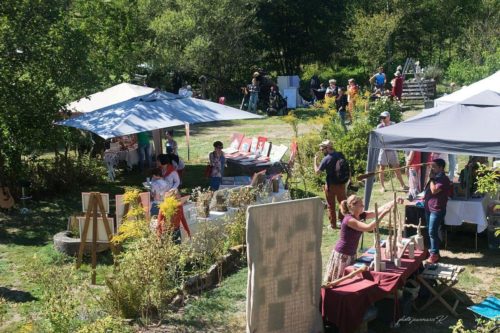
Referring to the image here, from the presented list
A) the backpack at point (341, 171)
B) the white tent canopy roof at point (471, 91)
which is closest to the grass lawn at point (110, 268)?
the backpack at point (341, 171)

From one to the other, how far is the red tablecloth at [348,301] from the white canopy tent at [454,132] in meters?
3.29

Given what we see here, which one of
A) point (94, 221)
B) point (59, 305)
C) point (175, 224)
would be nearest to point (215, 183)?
point (175, 224)

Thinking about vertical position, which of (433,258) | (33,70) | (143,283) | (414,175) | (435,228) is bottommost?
(433,258)

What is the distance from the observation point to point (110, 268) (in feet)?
30.0

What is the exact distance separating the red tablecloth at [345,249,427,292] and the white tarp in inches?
23.8

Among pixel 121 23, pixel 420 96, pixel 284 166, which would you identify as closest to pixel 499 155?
pixel 284 166

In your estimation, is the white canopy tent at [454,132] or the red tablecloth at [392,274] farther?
the white canopy tent at [454,132]

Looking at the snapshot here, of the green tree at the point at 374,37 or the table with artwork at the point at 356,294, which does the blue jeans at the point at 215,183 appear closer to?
the table with artwork at the point at 356,294

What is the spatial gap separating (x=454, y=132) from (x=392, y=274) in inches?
129

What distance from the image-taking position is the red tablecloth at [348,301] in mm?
6461

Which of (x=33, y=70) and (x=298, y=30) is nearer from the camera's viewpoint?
(x=33, y=70)

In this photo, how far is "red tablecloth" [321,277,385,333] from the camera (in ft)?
21.2

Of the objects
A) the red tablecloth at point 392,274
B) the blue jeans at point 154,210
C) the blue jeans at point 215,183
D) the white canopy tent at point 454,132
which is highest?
the white canopy tent at point 454,132

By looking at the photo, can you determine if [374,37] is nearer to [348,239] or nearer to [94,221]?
[94,221]
